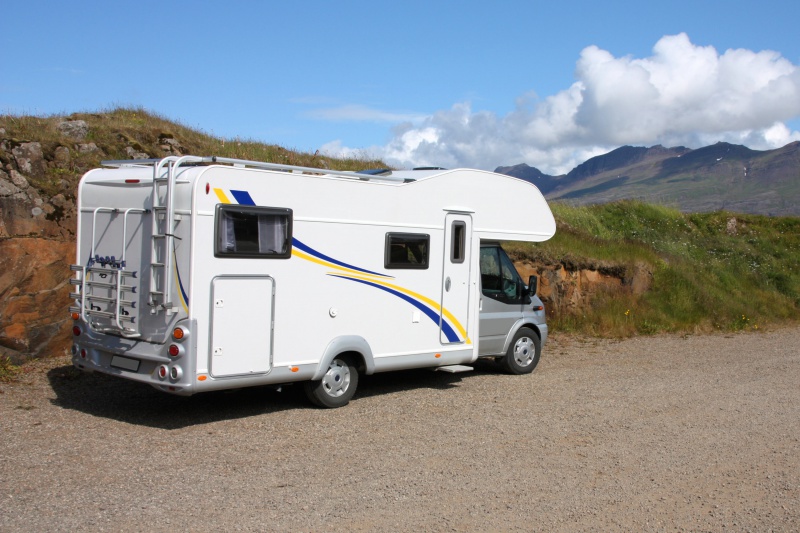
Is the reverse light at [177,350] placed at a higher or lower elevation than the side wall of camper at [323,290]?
lower

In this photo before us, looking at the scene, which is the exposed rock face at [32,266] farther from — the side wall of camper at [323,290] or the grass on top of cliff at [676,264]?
the grass on top of cliff at [676,264]

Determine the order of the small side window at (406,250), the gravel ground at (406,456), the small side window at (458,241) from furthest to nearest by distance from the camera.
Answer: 1. the small side window at (458,241)
2. the small side window at (406,250)
3. the gravel ground at (406,456)

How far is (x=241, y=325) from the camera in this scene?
809 cm

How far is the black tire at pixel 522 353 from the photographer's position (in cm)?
1182

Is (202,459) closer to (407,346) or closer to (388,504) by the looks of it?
(388,504)

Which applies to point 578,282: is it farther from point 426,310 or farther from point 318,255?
point 318,255

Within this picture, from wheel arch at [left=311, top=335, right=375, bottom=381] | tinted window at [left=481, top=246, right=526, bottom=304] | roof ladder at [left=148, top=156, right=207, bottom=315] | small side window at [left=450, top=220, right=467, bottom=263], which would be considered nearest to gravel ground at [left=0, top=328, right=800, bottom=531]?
wheel arch at [left=311, top=335, right=375, bottom=381]

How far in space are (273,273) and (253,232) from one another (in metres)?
0.49

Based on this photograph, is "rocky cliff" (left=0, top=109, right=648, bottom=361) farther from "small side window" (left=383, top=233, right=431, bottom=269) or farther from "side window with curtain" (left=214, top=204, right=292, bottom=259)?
"small side window" (left=383, top=233, right=431, bottom=269)

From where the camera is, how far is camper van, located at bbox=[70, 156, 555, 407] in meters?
7.85

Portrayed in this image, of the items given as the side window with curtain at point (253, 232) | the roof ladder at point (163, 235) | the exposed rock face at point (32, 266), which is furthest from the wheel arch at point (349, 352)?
the exposed rock face at point (32, 266)

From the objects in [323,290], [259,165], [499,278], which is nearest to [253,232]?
[259,165]

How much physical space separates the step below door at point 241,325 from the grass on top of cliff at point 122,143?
17.2 ft

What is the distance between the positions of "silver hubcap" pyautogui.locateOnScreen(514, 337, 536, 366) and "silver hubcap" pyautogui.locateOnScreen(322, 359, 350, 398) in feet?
11.3
